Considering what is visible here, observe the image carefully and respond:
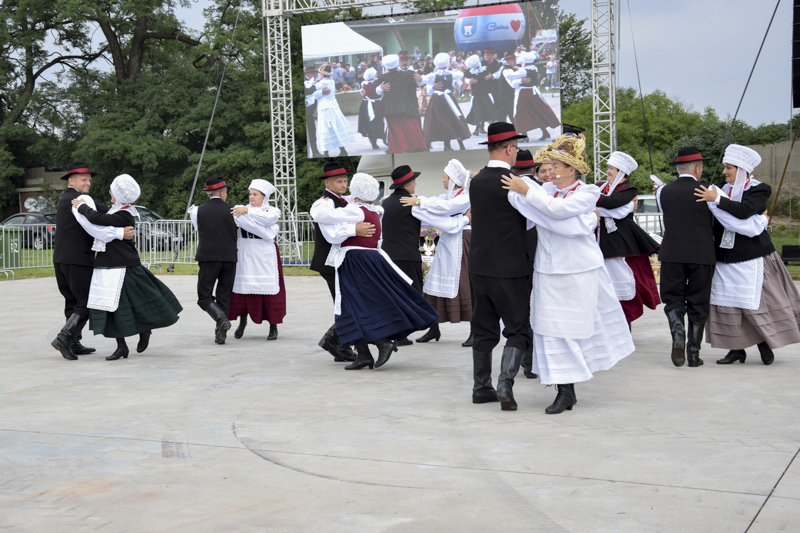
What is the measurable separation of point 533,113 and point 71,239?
545 inches

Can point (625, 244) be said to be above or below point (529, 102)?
below

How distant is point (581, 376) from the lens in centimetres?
505

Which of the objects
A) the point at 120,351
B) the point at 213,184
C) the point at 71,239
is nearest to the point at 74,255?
the point at 71,239

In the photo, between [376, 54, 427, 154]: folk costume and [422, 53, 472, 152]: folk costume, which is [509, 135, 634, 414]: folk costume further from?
[376, 54, 427, 154]: folk costume

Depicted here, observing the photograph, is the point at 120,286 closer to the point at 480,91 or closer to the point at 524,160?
the point at 524,160

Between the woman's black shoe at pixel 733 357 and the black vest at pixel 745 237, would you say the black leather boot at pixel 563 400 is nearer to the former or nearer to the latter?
the woman's black shoe at pixel 733 357

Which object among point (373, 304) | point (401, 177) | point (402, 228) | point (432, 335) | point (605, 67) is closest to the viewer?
point (373, 304)

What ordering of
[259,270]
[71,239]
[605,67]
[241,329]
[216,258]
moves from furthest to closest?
1. [605,67]
2. [241,329]
3. [259,270]
4. [216,258]
5. [71,239]

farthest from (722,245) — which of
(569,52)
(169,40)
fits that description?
(569,52)

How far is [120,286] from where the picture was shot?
7312mm

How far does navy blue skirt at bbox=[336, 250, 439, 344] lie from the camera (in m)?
6.58

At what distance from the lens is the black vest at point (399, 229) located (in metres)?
8.06

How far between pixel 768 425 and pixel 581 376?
41.8 inches

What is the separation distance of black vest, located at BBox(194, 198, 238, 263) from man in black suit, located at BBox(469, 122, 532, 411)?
3917mm
